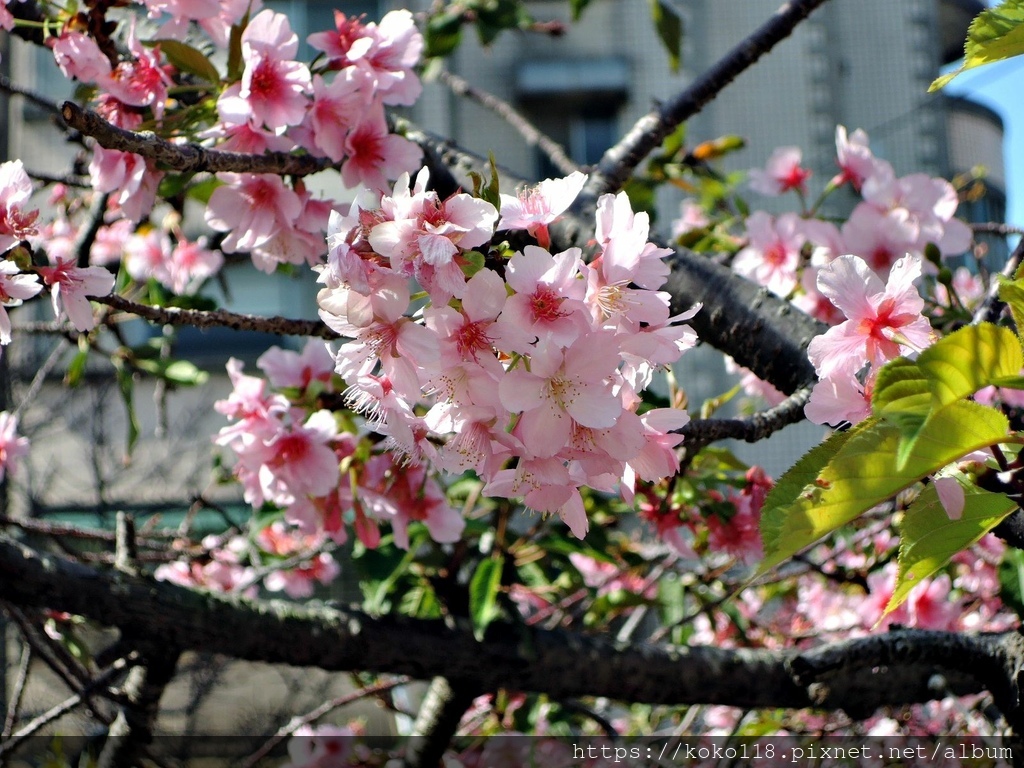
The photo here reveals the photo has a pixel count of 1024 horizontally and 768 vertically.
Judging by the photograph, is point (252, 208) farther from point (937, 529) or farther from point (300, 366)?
point (937, 529)

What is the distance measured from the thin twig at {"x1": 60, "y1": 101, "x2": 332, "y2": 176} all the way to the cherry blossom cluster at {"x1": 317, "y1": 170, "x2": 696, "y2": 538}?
0.24 m

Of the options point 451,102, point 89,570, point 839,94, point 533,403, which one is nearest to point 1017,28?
point 533,403

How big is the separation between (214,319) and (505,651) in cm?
72

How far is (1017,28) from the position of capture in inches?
28.1

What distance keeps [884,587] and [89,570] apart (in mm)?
1449

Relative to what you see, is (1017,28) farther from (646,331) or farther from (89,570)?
(89,570)

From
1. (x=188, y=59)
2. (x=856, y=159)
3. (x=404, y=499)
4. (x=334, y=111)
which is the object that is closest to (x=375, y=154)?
(x=334, y=111)

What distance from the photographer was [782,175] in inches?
77.5

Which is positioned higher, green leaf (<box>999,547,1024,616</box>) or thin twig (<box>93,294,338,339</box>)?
thin twig (<box>93,294,338,339</box>)

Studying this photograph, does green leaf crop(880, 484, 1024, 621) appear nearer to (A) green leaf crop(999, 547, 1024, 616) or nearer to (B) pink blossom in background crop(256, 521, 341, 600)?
(A) green leaf crop(999, 547, 1024, 616)

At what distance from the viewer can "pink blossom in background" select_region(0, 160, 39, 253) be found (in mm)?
932

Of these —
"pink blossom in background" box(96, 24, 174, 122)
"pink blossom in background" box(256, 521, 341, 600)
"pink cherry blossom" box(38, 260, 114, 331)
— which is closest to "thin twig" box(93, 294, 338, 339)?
"pink cherry blossom" box(38, 260, 114, 331)

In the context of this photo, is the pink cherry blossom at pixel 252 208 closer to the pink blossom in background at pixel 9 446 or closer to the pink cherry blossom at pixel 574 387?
the pink cherry blossom at pixel 574 387

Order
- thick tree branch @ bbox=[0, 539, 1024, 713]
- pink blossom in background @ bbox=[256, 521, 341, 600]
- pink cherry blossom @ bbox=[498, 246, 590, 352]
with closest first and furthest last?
pink cherry blossom @ bbox=[498, 246, 590, 352], thick tree branch @ bbox=[0, 539, 1024, 713], pink blossom in background @ bbox=[256, 521, 341, 600]
